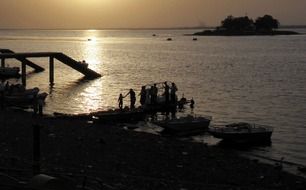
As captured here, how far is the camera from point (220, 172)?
2086cm

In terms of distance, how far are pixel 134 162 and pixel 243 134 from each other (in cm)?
1013

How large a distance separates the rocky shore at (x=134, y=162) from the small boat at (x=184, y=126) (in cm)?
444

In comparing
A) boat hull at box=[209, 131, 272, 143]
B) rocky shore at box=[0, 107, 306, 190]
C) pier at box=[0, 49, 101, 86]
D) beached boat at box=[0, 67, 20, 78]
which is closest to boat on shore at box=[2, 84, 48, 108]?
rocky shore at box=[0, 107, 306, 190]

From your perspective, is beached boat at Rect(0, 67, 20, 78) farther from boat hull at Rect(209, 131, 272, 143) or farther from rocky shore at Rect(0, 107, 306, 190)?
boat hull at Rect(209, 131, 272, 143)

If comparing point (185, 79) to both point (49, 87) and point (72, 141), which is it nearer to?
point (49, 87)

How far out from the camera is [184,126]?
33438 millimetres

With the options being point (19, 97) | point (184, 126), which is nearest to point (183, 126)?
point (184, 126)

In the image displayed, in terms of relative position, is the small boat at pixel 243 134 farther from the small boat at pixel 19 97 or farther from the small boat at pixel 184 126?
the small boat at pixel 19 97

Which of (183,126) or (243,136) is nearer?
(243,136)

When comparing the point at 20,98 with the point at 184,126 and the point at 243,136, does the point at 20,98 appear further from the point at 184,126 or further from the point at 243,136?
the point at 243,136

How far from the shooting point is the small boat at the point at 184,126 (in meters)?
33.2

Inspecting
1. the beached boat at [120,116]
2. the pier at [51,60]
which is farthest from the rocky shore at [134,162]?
the pier at [51,60]

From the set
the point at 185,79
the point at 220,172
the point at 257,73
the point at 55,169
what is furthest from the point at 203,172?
the point at 257,73

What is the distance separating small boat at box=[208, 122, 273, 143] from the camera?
97.2 feet
